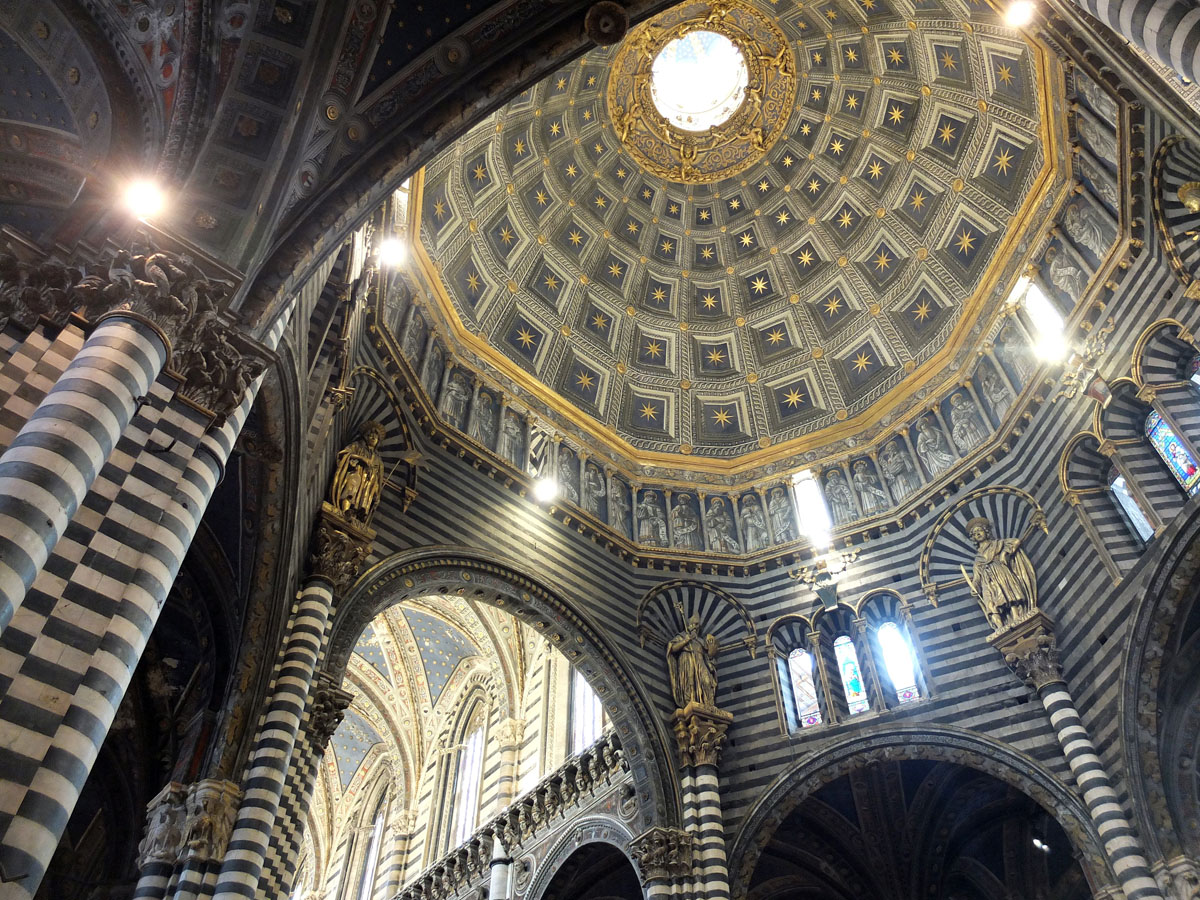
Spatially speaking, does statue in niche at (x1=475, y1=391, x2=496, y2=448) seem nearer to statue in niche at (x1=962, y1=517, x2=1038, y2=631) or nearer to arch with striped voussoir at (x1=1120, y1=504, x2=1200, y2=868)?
statue in niche at (x1=962, y1=517, x2=1038, y2=631)

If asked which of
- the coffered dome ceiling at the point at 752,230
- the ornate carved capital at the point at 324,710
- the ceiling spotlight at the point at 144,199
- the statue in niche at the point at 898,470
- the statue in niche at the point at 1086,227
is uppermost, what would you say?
the coffered dome ceiling at the point at 752,230

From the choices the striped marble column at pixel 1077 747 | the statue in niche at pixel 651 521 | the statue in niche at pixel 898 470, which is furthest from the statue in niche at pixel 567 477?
the striped marble column at pixel 1077 747

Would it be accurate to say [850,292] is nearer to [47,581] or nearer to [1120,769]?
[1120,769]

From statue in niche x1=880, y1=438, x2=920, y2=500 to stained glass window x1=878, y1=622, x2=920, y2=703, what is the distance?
134 inches

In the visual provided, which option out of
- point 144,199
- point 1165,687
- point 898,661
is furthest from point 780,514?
point 144,199

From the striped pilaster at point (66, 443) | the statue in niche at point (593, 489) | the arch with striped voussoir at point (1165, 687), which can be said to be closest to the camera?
the striped pilaster at point (66, 443)

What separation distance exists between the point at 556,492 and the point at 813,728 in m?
7.81

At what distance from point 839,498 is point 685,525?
13.0ft

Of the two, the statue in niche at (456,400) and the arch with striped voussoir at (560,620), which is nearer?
the arch with striped voussoir at (560,620)

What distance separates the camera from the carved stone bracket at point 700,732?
57.9ft

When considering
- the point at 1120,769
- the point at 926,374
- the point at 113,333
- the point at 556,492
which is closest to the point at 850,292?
the point at 926,374

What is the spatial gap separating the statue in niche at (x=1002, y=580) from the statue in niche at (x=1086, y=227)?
6.02 metres

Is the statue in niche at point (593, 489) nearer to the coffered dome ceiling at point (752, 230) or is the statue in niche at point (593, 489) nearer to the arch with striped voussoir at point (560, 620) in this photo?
the coffered dome ceiling at point (752, 230)

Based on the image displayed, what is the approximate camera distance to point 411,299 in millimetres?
19797
